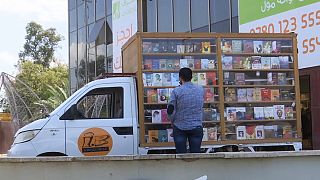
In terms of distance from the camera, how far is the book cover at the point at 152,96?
868cm

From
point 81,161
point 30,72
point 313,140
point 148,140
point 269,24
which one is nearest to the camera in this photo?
point 81,161

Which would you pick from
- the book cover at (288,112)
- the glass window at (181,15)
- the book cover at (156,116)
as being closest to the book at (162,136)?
the book cover at (156,116)

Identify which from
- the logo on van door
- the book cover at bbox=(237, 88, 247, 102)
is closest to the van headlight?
the logo on van door

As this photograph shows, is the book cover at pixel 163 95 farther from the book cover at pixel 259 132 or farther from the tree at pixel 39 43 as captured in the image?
the tree at pixel 39 43

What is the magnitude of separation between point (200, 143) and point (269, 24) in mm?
6594

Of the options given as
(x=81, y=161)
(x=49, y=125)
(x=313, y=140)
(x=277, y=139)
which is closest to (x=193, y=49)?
(x=277, y=139)

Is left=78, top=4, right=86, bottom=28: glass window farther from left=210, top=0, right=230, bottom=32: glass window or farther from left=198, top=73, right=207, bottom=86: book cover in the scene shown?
left=198, top=73, right=207, bottom=86: book cover

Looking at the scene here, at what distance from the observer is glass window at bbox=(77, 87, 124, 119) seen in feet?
28.5

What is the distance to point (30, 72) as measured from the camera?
5009cm

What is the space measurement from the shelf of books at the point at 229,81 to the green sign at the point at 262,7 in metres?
3.86

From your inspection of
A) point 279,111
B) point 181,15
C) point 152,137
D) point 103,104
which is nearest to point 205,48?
point 279,111

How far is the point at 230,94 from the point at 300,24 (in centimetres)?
453

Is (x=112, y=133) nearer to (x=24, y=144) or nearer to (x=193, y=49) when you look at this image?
(x=24, y=144)

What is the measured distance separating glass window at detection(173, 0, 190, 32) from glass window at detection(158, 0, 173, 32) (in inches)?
17.7
